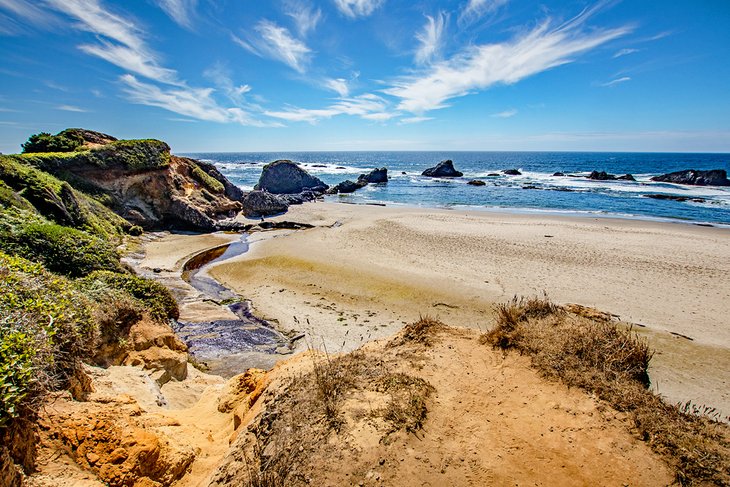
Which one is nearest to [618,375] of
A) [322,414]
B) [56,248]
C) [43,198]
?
[322,414]

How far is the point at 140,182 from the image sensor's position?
85.5 feet

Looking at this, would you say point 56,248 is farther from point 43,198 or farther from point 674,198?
point 674,198

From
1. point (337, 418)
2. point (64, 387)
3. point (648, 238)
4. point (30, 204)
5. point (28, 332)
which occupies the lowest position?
point (648, 238)

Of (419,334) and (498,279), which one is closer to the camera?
(419,334)

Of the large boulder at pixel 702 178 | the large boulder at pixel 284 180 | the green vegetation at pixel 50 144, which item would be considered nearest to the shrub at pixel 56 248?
the green vegetation at pixel 50 144

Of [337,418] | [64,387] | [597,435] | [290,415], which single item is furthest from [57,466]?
[597,435]

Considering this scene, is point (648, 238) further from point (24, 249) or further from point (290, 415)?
point (24, 249)

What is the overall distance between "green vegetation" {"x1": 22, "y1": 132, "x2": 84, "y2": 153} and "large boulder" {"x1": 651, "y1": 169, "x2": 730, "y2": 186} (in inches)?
3232

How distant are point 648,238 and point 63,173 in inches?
1598

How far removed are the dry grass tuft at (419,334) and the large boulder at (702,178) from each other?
71164mm

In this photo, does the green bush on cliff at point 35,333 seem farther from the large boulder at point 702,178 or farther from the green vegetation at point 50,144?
the large boulder at point 702,178

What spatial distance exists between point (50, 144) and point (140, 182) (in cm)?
608

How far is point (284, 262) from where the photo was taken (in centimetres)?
1916

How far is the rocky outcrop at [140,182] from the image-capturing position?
23.4m
